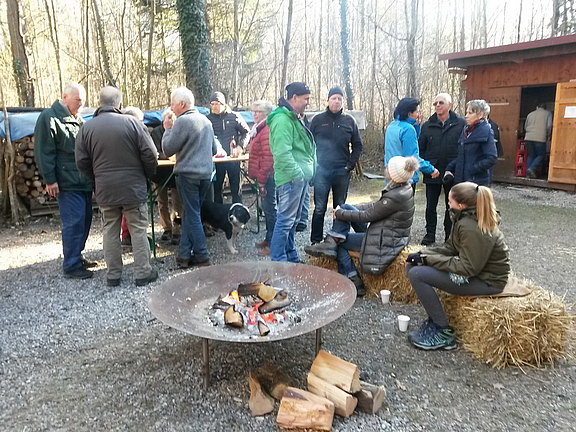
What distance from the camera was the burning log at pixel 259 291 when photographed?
2986 millimetres

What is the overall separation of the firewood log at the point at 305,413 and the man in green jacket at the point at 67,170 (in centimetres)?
292

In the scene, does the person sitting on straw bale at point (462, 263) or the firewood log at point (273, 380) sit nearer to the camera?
the firewood log at point (273, 380)

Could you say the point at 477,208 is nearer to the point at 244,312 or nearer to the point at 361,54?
the point at 244,312

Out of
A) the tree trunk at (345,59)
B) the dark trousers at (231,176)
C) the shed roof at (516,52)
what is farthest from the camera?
the tree trunk at (345,59)

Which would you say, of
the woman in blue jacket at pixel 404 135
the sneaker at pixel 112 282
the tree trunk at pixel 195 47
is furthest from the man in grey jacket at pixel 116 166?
the tree trunk at pixel 195 47

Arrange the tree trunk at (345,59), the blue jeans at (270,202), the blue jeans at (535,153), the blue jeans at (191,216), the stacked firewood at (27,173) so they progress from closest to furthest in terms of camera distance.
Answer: the blue jeans at (191,216) < the blue jeans at (270,202) < the stacked firewood at (27,173) < the blue jeans at (535,153) < the tree trunk at (345,59)

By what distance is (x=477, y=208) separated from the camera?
2863 millimetres

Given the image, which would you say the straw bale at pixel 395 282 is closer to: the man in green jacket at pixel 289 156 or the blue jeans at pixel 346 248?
the blue jeans at pixel 346 248

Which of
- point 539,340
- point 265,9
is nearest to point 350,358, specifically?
point 539,340

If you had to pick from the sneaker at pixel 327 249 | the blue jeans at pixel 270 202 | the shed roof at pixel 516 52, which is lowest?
the sneaker at pixel 327 249

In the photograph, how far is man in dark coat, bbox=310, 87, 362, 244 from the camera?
5.00 meters

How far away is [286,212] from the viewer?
4246 mm

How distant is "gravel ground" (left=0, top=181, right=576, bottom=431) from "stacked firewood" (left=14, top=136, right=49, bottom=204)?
266cm

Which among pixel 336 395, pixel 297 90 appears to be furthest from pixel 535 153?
pixel 336 395
